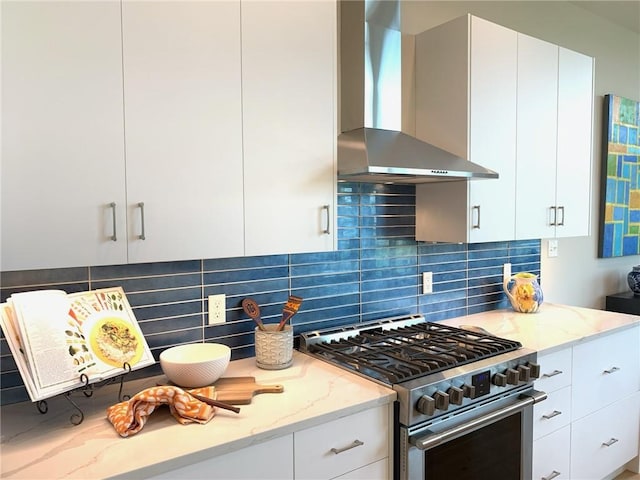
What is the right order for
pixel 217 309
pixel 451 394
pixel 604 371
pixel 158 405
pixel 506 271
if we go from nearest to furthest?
pixel 158 405 → pixel 451 394 → pixel 217 309 → pixel 604 371 → pixel 506 271

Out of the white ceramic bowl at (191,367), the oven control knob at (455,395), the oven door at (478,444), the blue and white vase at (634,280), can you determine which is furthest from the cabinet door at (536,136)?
the white ceramic bowl at (191,367)

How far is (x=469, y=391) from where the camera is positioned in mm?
1848

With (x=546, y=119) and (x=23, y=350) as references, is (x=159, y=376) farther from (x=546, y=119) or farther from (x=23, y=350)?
(x=546, y=119)

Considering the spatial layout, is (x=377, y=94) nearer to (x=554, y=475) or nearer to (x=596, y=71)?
(x=554, y=475)

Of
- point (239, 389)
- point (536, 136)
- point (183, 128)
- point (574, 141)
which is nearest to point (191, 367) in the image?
point (239, 389)

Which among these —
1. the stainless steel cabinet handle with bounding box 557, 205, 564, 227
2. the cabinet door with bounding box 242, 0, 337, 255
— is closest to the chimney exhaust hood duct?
the cabinet door with bounding box 242, 0, 337, 255

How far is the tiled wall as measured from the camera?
1790 mm

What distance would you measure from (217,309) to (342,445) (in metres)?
0.75

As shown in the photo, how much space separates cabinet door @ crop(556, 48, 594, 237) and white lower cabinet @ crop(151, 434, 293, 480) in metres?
2.09

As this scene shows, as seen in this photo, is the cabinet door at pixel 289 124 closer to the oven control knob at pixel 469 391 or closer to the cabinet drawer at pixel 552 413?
the oven control knob at pixel 469 391

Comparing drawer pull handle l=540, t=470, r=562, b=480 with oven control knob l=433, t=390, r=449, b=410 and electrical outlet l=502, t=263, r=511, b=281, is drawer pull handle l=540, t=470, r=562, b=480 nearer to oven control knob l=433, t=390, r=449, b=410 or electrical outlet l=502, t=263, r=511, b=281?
oven control knob l=433, t=390, r=449, b=410

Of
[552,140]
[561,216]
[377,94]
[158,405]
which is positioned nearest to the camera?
[158,405]

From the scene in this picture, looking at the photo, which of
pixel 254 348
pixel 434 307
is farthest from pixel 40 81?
pixel 434 307

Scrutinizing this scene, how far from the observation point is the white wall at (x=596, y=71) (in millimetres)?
3027
